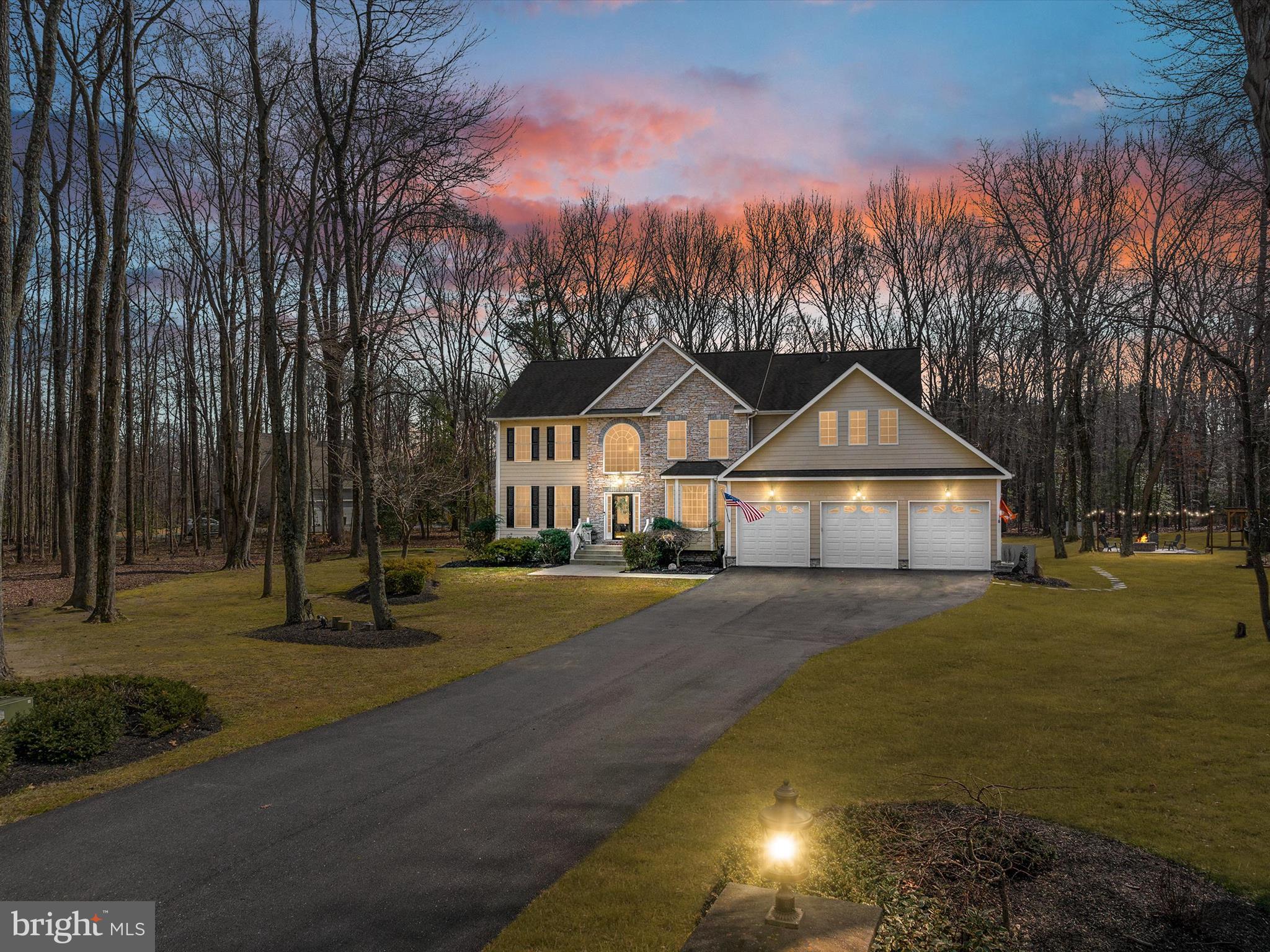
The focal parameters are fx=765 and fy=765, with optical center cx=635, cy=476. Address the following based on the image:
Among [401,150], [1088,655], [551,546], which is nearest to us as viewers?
[1088,655]

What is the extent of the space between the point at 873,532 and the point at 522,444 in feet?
52.1

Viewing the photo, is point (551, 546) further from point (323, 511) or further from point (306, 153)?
point (323, 511)

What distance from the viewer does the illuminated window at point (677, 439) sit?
31.6 m

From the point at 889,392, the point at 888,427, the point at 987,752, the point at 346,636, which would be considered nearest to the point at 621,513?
the point at 888,427

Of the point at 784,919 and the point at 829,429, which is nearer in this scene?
the point at 784,919

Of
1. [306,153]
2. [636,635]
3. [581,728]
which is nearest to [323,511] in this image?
[306,153]

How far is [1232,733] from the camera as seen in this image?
948 cm

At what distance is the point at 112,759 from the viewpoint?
340 inches

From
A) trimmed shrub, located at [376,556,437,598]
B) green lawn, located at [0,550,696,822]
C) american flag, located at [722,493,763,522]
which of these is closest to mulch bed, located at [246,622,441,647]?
green lawn, located at [0,550,696,822]

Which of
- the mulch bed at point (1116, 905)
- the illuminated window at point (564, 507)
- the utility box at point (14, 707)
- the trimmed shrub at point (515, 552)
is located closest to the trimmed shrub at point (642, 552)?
the trimmed shrub at point (515, 552)

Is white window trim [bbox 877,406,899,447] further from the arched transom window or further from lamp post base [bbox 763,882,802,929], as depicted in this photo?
lamp post base [bbox 763,882,802,929]

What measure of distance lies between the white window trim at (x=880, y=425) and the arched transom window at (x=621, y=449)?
10.2 m

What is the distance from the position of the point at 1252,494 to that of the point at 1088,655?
4.74 metres

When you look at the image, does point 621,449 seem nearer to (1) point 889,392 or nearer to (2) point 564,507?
(2) point 564,507
